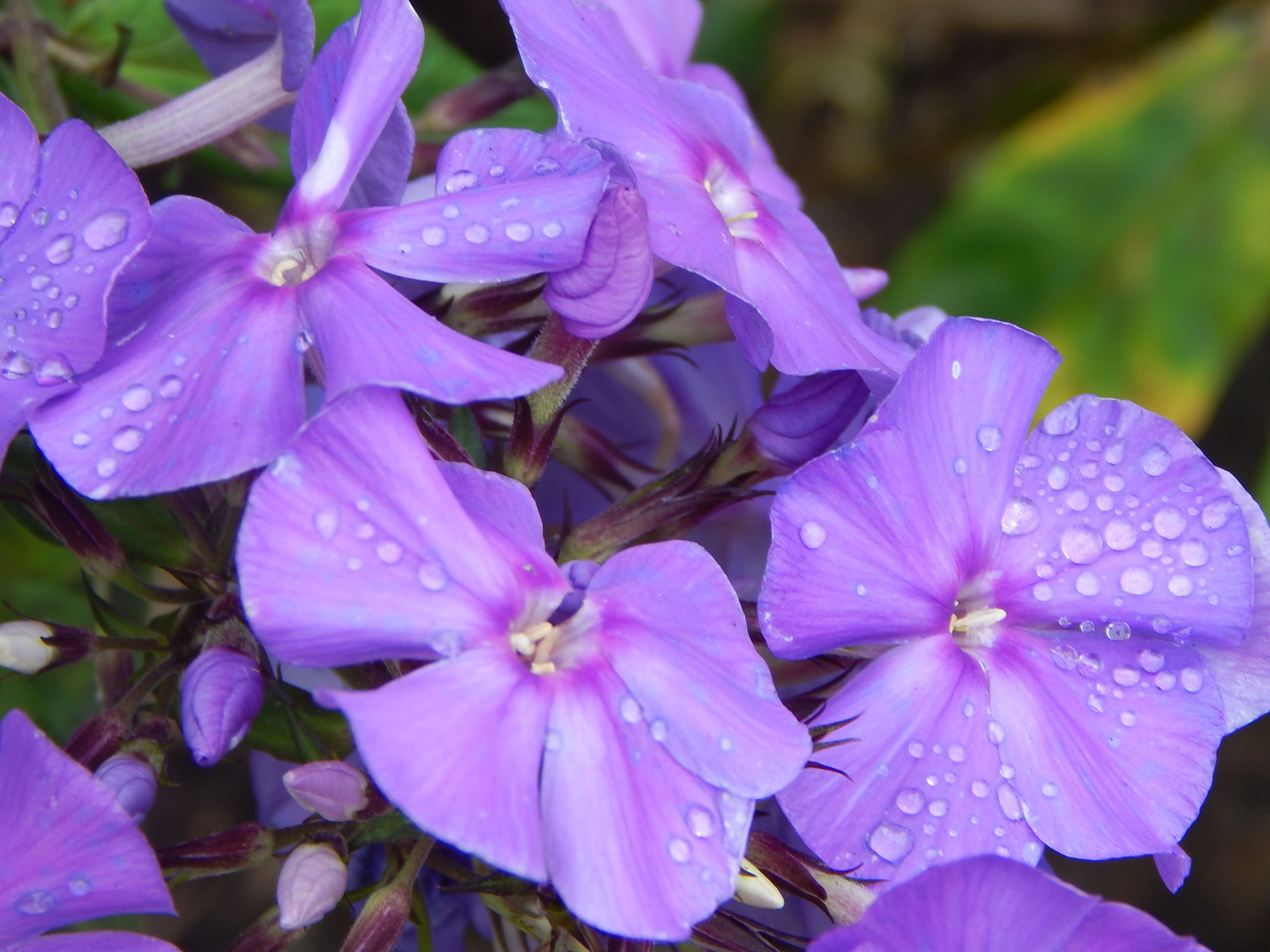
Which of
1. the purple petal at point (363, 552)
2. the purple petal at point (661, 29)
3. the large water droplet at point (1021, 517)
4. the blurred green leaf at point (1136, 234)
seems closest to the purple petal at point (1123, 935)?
the large water droplet at point (1021, 517)

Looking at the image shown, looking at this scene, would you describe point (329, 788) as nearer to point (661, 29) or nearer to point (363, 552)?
point (363, 552)

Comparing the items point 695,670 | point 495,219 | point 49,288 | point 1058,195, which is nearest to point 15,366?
point 49,288

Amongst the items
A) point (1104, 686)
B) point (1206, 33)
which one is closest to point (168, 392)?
point (1104, 686)


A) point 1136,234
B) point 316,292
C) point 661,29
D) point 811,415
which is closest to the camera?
point 316,292

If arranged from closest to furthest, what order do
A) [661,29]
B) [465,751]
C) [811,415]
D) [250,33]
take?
1. [465,751]
2. [811,415]
3. [250,33]
4. [661,29]

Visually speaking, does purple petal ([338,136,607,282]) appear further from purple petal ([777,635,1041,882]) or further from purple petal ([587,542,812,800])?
purple petal ([777,635,1041,882])

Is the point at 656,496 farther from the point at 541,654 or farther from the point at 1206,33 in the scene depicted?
the point at 1206,33
